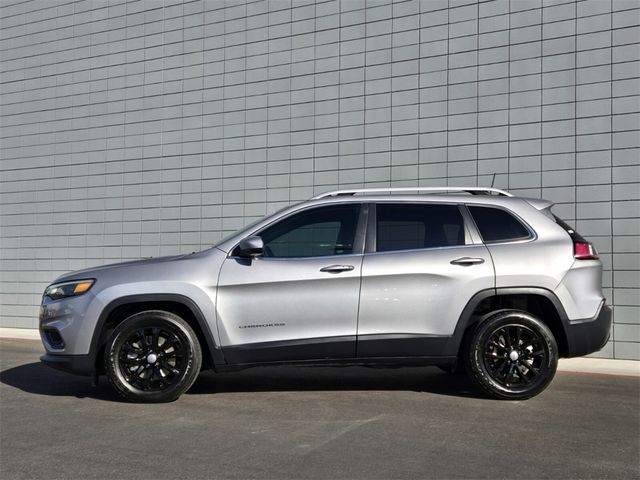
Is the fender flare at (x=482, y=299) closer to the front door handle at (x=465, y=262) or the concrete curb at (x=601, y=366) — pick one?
the front door handle at (x=465, y=262)

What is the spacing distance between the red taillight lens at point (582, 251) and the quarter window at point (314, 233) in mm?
1892

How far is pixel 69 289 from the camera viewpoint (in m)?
5.84

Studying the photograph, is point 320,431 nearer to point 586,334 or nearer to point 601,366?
point 586,334

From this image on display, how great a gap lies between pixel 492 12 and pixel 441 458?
713cm

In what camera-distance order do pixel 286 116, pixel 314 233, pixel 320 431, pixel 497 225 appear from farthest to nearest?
1. pixel 286 116
2. pixel 314 233
3. pixel 497 225
4. pixel 320 431

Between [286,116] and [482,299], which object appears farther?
[286,116]

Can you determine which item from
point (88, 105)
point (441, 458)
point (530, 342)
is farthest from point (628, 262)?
point (88, 105)

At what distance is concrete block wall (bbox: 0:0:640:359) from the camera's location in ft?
28.7

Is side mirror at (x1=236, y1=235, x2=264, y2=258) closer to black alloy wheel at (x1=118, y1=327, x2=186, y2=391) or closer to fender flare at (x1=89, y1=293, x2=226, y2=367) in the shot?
fender flare at (x1=89, y1=293, x2=226, y2=367)

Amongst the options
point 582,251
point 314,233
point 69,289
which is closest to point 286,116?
point 314,233

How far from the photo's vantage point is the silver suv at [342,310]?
18.3 feet

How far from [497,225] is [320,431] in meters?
2.44

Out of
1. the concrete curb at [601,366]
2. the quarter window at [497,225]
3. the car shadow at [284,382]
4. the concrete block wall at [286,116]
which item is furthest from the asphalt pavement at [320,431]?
the concrete block wall at [286,116]

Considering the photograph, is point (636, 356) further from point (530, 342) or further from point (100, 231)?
point (100, 231)
